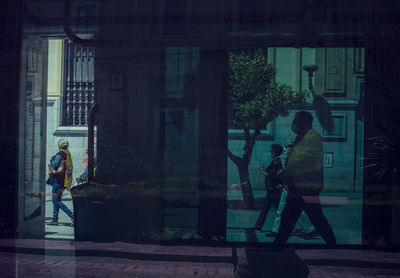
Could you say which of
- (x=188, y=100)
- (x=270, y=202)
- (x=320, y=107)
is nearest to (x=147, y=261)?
(x=270, y=202)

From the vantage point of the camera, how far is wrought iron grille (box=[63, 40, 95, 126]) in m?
6.03

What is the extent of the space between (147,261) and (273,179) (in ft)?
5.81

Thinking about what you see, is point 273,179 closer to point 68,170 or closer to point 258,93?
point 258,93

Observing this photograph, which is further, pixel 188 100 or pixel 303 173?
pixel 188 100

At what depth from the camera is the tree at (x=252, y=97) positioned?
562 centimetres

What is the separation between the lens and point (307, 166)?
5.64 m

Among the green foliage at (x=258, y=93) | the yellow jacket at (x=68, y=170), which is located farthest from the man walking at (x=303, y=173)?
the yellow jacket at (x=68, y=170)

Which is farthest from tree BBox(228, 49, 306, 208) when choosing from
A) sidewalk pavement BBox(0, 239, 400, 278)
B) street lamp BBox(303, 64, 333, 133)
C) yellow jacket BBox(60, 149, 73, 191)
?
yellow jacket BBox(60, 149, 73, 191)

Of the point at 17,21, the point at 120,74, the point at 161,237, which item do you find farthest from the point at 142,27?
the point at 161,237

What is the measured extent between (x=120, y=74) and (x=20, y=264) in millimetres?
2542

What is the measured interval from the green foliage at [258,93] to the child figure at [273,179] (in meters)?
0.35

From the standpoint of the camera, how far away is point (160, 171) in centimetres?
600

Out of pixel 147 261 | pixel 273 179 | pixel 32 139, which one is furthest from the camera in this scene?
pixel 32 139

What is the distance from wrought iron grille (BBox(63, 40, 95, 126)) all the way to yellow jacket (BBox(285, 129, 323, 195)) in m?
2.50
